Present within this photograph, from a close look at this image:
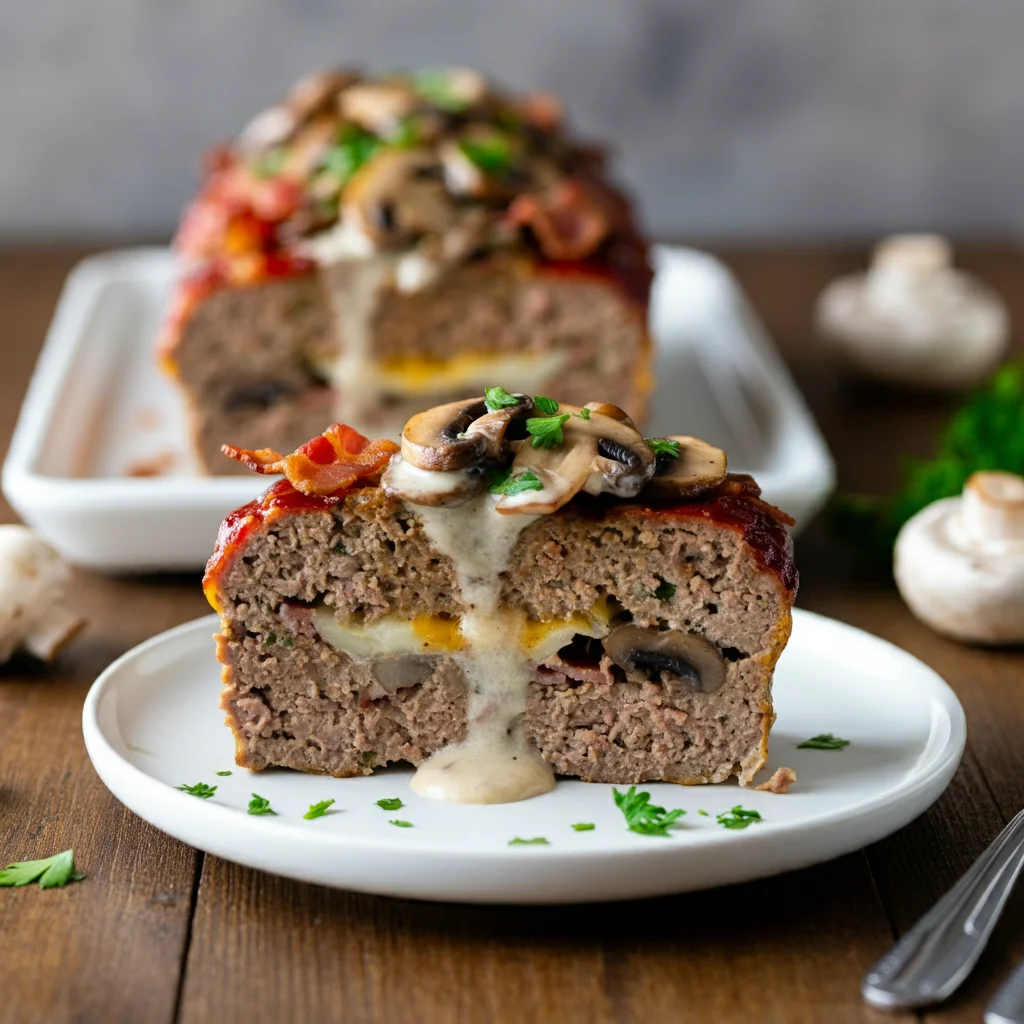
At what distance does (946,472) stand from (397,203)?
Answer: 2135mm

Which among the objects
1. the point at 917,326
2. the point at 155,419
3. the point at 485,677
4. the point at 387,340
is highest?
the point at 485,677

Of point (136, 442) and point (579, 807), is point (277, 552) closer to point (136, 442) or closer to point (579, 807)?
point (579, 807)

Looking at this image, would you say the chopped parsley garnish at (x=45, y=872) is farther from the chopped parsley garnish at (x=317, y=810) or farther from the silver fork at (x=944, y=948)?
the silver fork at (x=944, y=948)

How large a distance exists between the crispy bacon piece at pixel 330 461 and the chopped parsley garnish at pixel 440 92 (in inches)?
124

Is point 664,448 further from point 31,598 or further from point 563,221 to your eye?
point 563,221

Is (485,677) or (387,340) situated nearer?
(485,677)

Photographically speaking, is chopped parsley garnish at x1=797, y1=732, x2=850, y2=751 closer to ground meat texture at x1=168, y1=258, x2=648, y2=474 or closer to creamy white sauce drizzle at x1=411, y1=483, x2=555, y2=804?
creamy white sauce drizzle at x1=411, y1=483, x2=555, y2=804

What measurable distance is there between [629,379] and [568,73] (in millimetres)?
3828

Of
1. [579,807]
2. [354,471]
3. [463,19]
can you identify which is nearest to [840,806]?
[579,807]

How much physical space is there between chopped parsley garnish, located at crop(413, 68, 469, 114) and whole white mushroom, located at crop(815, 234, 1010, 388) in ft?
6.17

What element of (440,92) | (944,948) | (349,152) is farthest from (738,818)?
(440,92)

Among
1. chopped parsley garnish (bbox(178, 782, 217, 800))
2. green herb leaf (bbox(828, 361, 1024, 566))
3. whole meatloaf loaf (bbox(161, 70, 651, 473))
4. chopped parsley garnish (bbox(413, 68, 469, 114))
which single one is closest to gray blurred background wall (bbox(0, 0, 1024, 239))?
chopped parsley garnish (bbox(413, 68, 469, 114))

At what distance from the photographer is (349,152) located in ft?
21.4

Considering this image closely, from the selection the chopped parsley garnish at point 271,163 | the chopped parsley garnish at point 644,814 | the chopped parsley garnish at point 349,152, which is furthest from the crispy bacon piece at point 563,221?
the chopped parsley garnish at point 644,814
